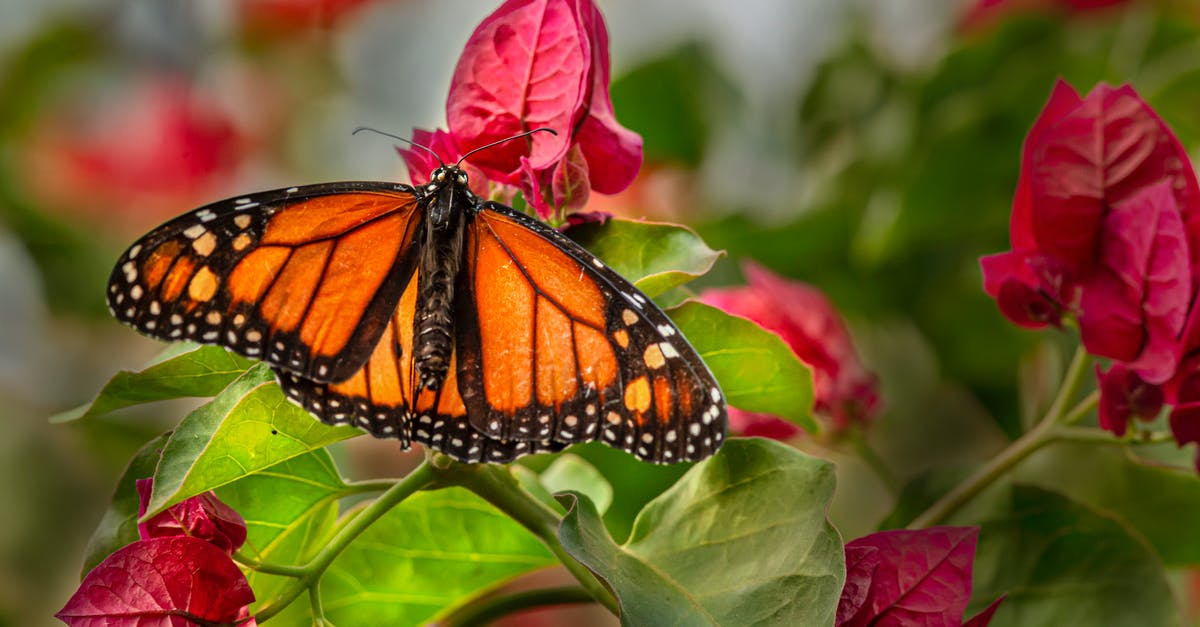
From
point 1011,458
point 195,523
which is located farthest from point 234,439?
point 1011,458

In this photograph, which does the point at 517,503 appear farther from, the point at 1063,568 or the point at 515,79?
the point at 1063,568

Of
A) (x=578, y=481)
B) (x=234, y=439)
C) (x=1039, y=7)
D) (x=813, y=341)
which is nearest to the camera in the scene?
(x=234, y=439)

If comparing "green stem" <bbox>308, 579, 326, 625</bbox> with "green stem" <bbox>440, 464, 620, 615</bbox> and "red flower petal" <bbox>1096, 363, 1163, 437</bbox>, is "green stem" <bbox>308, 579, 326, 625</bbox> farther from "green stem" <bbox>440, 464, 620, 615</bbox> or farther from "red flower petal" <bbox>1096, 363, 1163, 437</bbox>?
"red flower petal" <bbox>1096, 363, 1163, 437</bbox>

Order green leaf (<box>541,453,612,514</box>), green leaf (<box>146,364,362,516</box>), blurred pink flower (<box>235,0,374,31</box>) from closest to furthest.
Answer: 1. green leaf (<box>146,364,362,516</box>)
2. green leaf (<box>541,453,612,514</box>)
3. blurred pink flower (<box>235,0,374,31</box>)

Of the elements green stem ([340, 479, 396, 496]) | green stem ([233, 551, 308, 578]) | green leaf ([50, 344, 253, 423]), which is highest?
green leaf ([50, 344, 253, 423])

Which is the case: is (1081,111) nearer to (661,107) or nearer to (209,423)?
(209,423)

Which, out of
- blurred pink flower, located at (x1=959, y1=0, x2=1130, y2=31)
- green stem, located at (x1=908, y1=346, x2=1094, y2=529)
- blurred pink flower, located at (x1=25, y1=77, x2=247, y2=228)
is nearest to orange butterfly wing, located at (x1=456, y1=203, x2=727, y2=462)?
green stem, located at (x1=908, y1=346, x2=1094, y2=529)

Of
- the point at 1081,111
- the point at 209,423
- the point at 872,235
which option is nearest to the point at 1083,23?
the point at 872,235
